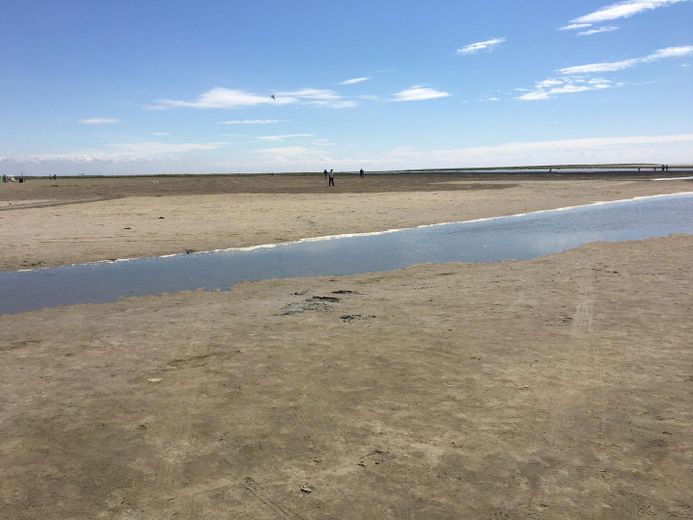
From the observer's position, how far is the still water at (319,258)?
46.9 ft

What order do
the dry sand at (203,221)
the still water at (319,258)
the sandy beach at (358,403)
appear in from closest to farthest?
1. the sandy beach at (358,403)
2. the still water at (319,258)
3. the dry sand at (203,221)

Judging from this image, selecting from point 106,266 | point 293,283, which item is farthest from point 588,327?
point 106,266

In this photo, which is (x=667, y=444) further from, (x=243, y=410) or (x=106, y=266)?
(x=106, y=266)

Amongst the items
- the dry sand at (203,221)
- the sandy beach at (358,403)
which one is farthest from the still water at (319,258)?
the sandy beach at (358,403)

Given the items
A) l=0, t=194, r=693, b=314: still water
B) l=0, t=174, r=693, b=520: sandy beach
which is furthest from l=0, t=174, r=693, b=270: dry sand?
l=0, t=174, r=693, b=520: sandy beach

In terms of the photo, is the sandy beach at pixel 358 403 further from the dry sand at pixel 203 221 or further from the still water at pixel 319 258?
the dry sand at pixel 203 221

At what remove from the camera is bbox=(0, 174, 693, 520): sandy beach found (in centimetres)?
495

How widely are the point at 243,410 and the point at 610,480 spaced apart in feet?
13.9

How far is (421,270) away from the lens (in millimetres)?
16031

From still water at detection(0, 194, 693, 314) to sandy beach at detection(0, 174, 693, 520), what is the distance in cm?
199

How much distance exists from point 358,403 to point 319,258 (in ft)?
40.1

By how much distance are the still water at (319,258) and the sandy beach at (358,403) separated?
1991 mm

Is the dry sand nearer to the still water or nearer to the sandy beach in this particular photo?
the still water

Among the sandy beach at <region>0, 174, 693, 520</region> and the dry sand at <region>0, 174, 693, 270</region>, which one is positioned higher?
the dry sand at <region>0, 174, 693, 270</region>
